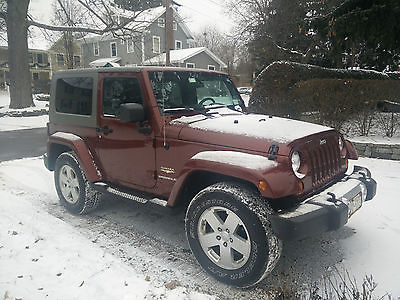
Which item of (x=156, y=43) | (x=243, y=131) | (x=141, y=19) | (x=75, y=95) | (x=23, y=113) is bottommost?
(x=23, y=113)

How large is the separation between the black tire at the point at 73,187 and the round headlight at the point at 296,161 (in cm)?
268

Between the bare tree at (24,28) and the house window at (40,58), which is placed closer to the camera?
the bare tree at (24,28)

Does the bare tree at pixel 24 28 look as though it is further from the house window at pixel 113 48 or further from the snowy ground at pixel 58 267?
the house window at pixel 113 48

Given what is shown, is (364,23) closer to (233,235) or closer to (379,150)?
(379,150)

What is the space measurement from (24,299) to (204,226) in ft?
5.23

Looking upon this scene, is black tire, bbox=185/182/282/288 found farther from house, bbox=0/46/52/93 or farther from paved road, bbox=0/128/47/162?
house, bbox=0/46/52/93

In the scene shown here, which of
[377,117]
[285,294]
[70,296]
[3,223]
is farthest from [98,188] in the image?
[377,117]

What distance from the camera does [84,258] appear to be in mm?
3260

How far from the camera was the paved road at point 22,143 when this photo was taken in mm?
8070

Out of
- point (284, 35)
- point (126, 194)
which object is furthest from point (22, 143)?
point (284, 35)

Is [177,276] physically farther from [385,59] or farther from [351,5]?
[385,59]

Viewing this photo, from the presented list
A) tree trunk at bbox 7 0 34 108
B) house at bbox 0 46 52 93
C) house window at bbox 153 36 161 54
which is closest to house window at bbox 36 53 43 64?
house at bbox 0 46 52 93

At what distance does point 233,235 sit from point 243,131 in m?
0.94

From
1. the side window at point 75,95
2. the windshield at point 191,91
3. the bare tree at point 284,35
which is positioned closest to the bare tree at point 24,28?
the bare tree at point 284,35
